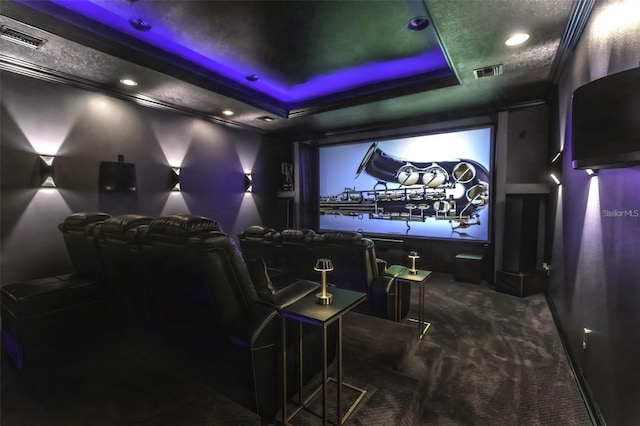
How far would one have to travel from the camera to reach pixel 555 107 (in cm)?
370

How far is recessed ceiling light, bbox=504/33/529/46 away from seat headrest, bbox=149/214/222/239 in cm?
306

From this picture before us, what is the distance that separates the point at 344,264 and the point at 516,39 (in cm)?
267

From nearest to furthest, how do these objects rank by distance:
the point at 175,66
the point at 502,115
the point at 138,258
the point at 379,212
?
1. the point at 138,258
2. the point at 175,66
3. the point at 502,115
4. the point at 379,212

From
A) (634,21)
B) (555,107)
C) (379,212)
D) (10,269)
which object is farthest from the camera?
(379,212)

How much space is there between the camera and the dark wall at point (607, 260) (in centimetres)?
139

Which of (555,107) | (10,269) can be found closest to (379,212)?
(555,107)

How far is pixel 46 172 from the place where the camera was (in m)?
3.19

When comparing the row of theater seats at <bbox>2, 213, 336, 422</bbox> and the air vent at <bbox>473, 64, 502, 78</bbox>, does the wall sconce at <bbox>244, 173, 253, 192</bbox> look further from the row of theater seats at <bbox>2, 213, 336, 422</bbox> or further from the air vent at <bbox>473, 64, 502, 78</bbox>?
the air vent at <bbox>473, 64, 502, 78</bbox>

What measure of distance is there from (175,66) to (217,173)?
7.00ft

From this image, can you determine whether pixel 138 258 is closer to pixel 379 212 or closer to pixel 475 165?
pixel 379 212

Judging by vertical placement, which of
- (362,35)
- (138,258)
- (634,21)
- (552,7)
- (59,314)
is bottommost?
(59,314)

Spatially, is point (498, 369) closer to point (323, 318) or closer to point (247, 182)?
point (323, 318)

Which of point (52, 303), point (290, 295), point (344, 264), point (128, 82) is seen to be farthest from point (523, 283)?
point (128, 82)

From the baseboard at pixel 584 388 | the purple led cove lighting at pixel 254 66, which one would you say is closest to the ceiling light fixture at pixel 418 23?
the purple led cove lighting at pixel 254 66
